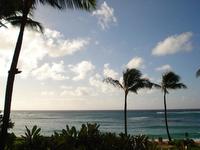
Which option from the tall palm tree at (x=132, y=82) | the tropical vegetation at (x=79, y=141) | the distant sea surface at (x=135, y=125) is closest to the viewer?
the tropical vegetation at (x=79, y=141)

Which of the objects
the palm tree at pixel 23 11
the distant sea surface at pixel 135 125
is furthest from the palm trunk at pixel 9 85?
the distant sea surface at pixel 135 125

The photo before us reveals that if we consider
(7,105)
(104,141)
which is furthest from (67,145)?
(7,105)

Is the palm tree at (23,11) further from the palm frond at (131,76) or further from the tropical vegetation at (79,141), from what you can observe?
the palm frond at (131,76)

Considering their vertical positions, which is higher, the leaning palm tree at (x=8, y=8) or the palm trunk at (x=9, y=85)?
the leaning palm tree at (x=8, y=8)

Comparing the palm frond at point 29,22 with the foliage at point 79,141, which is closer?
the foliage at point 79,141

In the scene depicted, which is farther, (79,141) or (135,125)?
(135,125)

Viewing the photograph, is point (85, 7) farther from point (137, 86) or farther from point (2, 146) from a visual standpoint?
point (137, 86)

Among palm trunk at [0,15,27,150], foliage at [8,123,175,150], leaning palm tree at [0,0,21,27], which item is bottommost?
foliage at [8,123,175,150]

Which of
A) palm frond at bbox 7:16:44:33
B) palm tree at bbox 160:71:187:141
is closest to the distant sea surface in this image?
palm tree at bbox 160:71:187:141

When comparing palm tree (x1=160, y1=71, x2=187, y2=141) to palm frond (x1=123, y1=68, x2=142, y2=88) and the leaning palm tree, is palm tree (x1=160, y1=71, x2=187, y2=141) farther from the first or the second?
the leaning palm tree

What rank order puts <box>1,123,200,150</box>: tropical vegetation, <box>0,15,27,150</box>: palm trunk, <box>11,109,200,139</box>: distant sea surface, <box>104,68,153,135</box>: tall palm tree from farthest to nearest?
<box>11,109,200,139</box>: distant sea surface
<box>104,68,153,135</box>: tall palm tree
<box>0,15,27,150</box>: palm trunk
<box>1,123,200,150</box>: tropical vegetation

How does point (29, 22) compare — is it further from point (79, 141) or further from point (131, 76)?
point (131, 76)

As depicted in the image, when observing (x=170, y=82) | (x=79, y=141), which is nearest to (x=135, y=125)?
(x=170, y=82)

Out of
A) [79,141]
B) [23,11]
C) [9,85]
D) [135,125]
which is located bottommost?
[79,141]
